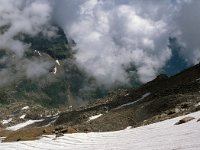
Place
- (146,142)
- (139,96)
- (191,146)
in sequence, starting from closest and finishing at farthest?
(191,146) → (146,142) → (139,96)

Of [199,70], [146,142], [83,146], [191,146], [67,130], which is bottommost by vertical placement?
[191,146]

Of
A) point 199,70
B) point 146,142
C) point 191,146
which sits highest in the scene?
point 199,70

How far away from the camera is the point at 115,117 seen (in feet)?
253

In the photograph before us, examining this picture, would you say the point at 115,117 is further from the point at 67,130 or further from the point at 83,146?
the point at 83,146

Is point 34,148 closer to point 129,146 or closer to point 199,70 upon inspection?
point 129,146

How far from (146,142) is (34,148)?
8.97 m

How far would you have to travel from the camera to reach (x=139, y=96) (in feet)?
360

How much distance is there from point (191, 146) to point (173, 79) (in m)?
95.5

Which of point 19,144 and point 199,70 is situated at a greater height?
point 199,70

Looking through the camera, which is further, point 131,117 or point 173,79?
point 173,79

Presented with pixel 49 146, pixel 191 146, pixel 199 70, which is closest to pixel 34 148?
pixel 49 146

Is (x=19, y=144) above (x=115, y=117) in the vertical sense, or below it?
below

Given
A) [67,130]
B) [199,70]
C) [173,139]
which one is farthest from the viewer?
[199,70]

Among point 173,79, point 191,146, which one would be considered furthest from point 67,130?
point 173,79
